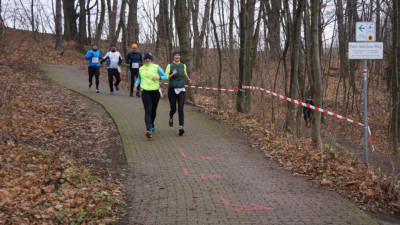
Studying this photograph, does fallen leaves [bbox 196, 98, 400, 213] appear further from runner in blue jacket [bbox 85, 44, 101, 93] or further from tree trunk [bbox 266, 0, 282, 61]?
runner in blue jacket [bbox 85, 44, 101, 93]

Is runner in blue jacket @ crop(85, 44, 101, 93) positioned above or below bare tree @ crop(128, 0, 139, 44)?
below

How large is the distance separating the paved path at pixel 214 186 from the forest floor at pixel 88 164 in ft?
1.07

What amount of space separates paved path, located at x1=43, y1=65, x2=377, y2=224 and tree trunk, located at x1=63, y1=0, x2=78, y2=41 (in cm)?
2825

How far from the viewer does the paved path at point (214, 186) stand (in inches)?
217

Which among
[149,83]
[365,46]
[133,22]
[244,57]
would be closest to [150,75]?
[149,83]

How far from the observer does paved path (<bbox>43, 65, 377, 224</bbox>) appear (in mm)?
5504

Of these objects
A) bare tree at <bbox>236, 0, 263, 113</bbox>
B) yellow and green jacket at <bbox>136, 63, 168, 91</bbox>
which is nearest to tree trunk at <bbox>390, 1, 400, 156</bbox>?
bare tree at <bbox>236, 0, 263, 113</bbox>

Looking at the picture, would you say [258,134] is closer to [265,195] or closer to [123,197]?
[265,195]

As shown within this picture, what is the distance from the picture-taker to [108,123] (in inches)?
470

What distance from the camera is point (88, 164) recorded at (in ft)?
26.1

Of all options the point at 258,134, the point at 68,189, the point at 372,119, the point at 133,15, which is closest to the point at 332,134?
the point at 258,134

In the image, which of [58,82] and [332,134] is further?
[58,82]

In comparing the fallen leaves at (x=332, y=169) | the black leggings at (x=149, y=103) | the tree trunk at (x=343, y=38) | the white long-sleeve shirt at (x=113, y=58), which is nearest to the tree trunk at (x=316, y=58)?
the fallen leaves at (x=332, y=169)

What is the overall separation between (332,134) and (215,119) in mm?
3918
